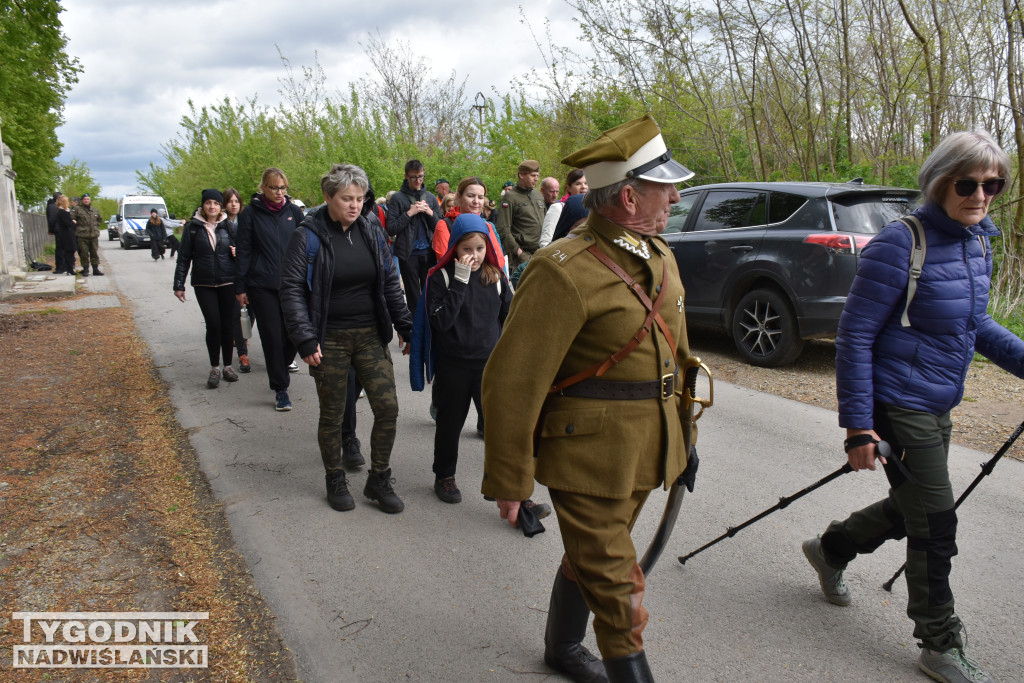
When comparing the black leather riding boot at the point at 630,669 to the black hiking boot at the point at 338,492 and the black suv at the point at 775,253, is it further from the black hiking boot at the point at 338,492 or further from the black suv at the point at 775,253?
the black suv at the point at 775,253

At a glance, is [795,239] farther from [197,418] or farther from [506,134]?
[506,134]

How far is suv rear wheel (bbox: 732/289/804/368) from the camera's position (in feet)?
24.4

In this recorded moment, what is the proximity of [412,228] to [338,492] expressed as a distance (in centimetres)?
468

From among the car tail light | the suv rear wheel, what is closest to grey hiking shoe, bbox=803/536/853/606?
the car tail light

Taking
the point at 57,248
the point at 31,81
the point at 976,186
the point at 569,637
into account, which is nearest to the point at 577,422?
the point at 569,637

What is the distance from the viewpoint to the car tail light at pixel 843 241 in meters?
6.82

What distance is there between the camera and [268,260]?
21.8 ft

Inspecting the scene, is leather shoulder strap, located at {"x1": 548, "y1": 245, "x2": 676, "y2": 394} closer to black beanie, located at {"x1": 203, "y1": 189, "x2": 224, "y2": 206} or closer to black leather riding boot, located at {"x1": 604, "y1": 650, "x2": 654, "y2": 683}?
black leather riding boot, located at {"x1": 604, "y1": 650, "x2": 654, "y2": 683}

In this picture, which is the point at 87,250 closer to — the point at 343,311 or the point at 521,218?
the point at 521,218

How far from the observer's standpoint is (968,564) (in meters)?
3.69

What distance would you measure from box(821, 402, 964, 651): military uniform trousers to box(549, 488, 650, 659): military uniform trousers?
1.17 m

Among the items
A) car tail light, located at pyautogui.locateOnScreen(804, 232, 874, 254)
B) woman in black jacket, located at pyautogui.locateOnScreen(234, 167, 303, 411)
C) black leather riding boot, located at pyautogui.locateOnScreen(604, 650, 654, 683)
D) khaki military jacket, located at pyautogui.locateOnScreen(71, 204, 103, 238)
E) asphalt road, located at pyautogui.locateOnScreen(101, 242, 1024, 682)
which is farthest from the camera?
khaki military jacket, located at pyautogui.locateOnScreen(71, 204, 103, 238)

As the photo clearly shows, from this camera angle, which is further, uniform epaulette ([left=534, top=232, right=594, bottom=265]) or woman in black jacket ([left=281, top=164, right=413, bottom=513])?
woman in black jacket ([left=281, top=164, right=413, bottom=513])

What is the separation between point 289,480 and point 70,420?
2.53m
